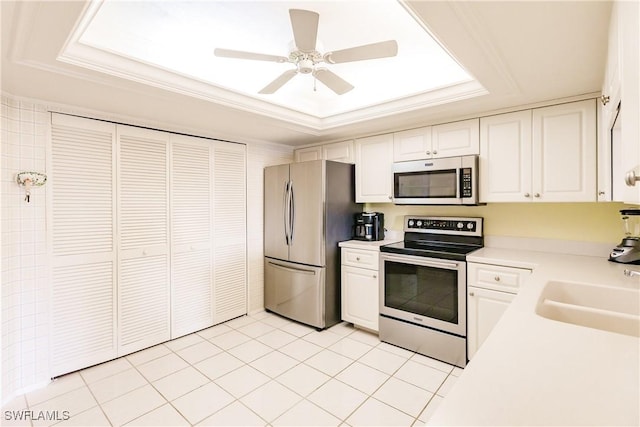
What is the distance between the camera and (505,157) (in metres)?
2.49

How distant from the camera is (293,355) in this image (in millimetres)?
2707

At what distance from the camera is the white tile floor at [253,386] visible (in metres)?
1.94

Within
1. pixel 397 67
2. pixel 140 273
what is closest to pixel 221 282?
pixel 140 273

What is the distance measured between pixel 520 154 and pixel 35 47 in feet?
10.1

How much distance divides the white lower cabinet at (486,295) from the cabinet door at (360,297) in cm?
85

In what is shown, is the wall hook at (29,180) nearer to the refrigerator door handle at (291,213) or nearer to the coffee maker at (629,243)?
the refrigerator door handle at (291,213)

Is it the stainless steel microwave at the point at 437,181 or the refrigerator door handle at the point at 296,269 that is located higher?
the stainless steel microwave at the point at 437,181

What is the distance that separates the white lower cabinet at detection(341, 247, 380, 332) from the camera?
9.93 ft

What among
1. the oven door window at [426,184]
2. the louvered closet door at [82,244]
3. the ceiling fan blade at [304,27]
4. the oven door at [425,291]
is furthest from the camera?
the oven door window at [426,184]

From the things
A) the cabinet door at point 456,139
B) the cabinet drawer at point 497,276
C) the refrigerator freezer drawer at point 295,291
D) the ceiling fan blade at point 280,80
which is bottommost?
the refrigerator freezer drawer at point 295,291

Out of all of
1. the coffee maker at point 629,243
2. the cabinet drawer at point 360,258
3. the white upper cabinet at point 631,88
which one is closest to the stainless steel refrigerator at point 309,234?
the cabinet drawer at point 360,258

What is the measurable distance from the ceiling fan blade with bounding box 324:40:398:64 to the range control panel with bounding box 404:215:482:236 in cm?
177

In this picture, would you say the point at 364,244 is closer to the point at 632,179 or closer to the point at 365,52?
the point at 365,52

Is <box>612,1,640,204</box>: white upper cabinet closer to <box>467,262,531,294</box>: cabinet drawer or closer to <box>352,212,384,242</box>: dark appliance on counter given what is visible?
<box>467,262,531,294</box>: cabinet drawer
